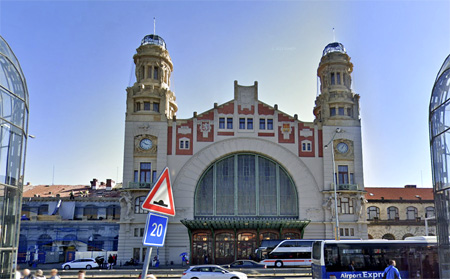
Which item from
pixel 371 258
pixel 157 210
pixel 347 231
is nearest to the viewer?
pixel 157 210

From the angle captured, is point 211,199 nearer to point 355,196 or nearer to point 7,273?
point 355,196

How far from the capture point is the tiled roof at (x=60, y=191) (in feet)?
234

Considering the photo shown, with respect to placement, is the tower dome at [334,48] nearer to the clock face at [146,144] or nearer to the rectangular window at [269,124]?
the rectangular window at [269,124]

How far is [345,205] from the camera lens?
2227 inches

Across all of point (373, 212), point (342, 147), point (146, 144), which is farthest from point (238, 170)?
point (373, 212)

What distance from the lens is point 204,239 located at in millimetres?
54781

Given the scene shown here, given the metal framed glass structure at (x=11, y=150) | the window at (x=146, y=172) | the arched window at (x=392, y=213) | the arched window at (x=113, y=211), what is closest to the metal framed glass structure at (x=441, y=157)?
the metal framed glass structure at (x=11, y=150)

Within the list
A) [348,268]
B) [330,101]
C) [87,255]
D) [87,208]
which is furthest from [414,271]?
[87,208]

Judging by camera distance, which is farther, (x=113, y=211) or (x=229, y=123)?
(x=113, y=211)

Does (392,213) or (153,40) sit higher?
(153,40)

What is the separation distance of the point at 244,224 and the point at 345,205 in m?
13.2

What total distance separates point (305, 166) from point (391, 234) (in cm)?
1833

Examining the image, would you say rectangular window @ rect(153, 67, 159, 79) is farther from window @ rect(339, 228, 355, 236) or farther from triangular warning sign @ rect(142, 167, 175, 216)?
triangular warning sign @ rect(142, 167, 175, 216)

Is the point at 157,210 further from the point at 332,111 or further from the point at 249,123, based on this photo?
the point at 332,111
